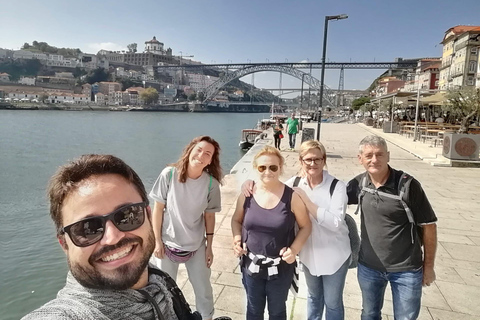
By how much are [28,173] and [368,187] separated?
45.2 feet

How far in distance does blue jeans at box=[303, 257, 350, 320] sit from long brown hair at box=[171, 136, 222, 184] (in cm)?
70

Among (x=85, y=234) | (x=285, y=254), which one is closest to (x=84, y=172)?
(x=85, y=234)

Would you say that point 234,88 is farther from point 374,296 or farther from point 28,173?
point 374,296

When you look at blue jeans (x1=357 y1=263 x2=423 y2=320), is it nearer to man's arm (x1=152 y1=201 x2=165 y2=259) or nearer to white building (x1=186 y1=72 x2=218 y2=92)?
man's arm (x1=152 y1=201 x2=165 y2=259)

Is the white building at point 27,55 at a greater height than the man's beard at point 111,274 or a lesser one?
greater

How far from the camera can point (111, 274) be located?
2.42 ft

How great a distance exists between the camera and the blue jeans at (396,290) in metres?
1.55

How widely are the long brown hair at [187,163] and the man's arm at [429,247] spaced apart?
1.08 metres

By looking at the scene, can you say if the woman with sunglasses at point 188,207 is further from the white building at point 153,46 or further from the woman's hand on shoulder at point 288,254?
the white building at point 153,46

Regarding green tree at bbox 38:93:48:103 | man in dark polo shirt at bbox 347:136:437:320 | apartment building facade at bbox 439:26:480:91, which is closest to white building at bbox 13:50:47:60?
green tree at bbox 38:93:48:103

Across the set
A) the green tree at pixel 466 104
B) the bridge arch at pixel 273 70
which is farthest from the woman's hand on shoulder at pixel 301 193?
the bridge arch at pixel 273 70

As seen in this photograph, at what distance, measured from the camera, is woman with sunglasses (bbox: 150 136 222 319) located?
1.77 metres

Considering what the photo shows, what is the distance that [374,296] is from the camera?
167cm

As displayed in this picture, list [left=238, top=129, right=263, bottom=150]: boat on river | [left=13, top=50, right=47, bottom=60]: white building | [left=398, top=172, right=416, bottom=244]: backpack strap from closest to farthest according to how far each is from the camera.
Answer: [left=398, top=172, right=416, bottom=244]: backpack strap → [left=238, top=129, right=263, bottom=150]: boat on river → [left=13, top=50, right=47, bottom=60]: white building
